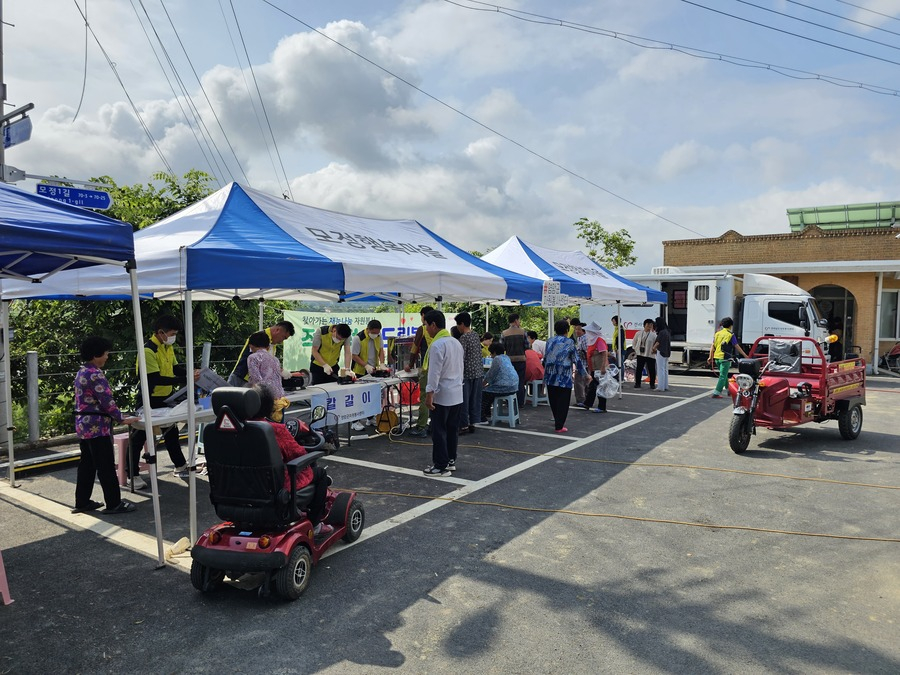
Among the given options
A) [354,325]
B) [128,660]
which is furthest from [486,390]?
[128,660]

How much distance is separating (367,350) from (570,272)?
510cm

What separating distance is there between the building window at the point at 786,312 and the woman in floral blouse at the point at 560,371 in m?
10.3

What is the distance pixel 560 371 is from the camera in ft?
28.2

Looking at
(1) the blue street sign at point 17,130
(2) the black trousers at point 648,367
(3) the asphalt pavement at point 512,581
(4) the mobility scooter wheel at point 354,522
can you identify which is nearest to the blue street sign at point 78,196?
(1) the blue street sign at point 17,130

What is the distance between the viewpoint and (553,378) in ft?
28.5

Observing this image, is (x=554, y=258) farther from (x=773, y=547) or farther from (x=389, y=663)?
(x=389, y=663)

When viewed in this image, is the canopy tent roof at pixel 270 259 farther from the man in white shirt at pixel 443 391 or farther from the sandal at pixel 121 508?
the sandal at pixel 121 508

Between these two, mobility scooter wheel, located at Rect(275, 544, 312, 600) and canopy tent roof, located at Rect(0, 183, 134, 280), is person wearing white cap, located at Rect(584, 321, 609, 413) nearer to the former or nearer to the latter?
mobility scooter wheel, located at Rect(275, 544, 312, 600)

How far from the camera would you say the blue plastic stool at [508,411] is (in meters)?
9.22

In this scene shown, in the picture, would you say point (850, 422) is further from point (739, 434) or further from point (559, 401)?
point (559, 401)

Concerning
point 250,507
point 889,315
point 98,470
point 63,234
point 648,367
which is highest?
point 889,315

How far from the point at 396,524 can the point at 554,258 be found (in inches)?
366

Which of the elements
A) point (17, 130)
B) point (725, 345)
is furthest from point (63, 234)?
point (725, 345)

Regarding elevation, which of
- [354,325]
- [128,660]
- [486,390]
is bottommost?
[128,660]
